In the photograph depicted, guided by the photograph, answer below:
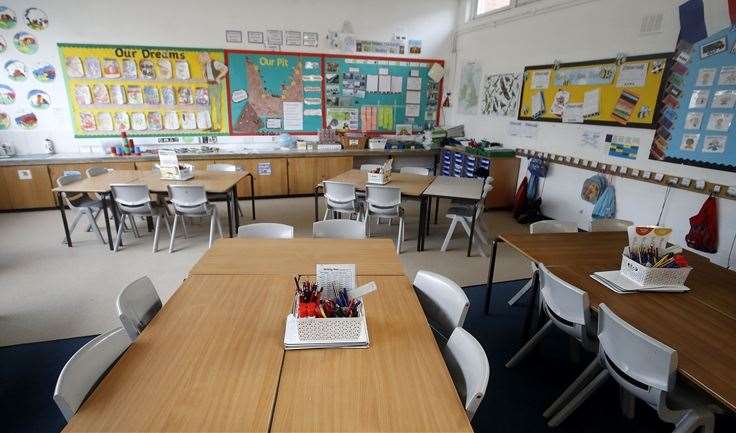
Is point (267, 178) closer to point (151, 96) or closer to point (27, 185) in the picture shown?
point (151, 96)

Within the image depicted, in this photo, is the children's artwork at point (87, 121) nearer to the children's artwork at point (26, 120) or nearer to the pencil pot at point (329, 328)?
the children's artwork at point (26, 120)

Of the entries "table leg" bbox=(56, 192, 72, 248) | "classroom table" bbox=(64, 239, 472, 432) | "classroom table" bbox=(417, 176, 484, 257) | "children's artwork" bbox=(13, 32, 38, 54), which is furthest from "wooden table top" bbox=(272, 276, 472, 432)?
"children's artwork" bbox=(13, 32, 38, 54)

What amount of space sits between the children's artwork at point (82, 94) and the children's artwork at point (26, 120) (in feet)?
2.10

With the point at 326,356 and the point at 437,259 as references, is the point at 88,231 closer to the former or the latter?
the point at 437,259

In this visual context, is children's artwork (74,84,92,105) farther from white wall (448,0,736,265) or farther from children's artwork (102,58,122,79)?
white wall (448,0,736,265)

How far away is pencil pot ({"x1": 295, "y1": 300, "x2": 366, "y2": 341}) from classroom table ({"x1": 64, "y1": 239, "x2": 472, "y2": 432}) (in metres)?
0.05

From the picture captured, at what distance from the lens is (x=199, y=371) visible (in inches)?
51.9

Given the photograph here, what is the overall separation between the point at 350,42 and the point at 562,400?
5.98 meters

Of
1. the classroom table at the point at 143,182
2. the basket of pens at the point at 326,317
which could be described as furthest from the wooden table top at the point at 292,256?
the classroom table at the point at 143,182

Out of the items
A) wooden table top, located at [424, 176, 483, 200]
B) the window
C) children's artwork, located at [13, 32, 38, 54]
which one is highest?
the window

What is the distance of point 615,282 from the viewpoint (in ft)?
6.68

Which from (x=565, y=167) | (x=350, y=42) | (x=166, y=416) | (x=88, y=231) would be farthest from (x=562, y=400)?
(x=350, y=42)

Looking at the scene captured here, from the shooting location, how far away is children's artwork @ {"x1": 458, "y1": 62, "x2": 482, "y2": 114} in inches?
253

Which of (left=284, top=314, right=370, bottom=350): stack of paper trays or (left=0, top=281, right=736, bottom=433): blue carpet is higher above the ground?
(left=284, top=314, right=370, bottom=350): stack of paper trays
